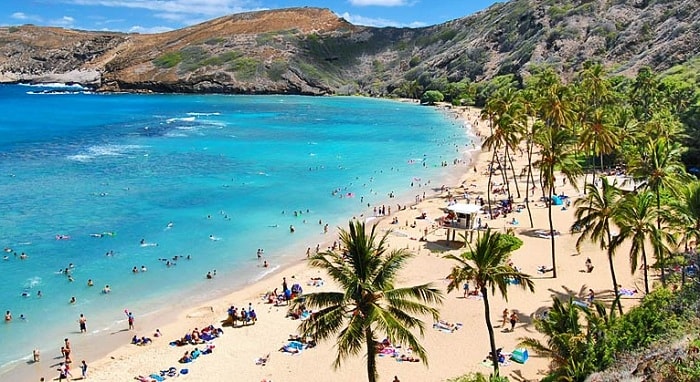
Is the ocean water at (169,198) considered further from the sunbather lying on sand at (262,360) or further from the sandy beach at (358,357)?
the sunbather lying on sand at (262,360)

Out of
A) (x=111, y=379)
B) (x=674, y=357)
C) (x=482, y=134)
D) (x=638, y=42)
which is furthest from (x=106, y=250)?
(x=638, y=42)

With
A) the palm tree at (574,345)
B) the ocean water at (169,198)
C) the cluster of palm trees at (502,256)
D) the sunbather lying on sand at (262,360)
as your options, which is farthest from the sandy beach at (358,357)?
the palm tree at (574,345)

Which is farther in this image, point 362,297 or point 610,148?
point 610,148

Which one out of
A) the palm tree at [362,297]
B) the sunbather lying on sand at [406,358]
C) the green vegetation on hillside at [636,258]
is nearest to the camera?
the palm tree at [362,297]

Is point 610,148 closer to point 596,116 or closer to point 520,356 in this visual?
point 596,116

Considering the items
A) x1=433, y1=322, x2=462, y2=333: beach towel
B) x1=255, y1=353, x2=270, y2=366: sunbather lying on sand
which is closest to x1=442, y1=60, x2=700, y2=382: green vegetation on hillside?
x1=433, y1=322, x2=462, y2=333: beach towel

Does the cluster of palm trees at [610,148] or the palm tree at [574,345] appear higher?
the cluster of palm trees at [610,148]

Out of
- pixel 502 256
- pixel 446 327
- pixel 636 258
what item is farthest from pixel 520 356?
pixel 502 256

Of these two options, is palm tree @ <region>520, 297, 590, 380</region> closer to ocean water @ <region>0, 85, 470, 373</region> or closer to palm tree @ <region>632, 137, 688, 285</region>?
palm tree @ <region>632, 137, 688, 285</region>
